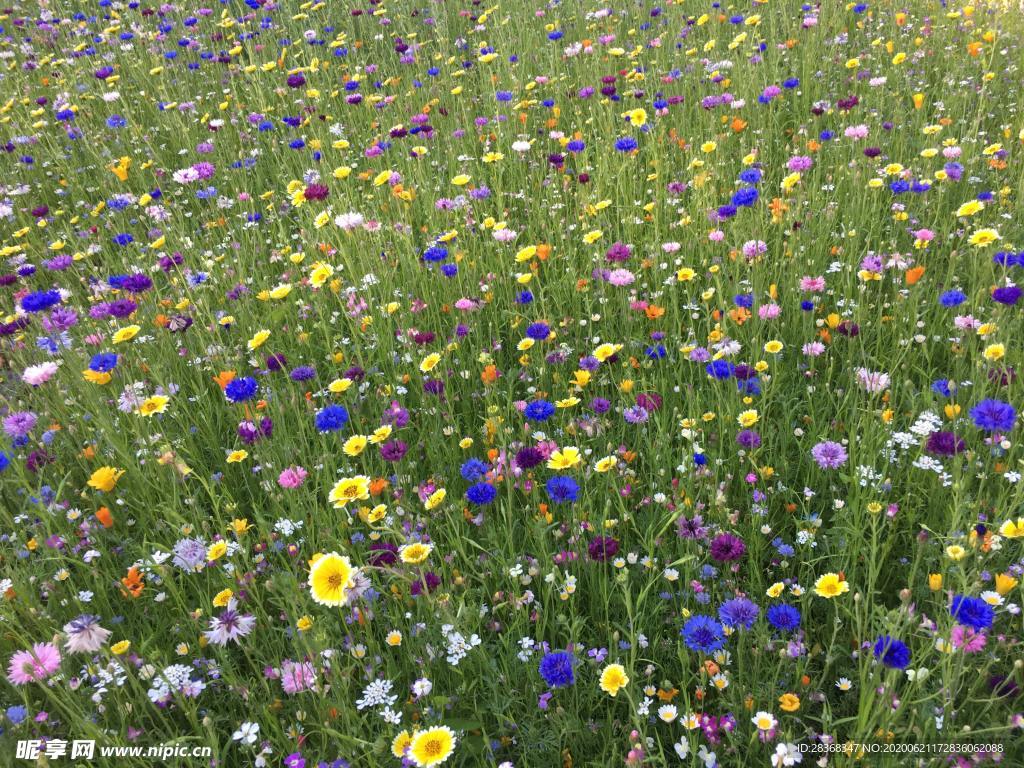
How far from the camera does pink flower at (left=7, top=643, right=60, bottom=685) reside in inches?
61.6

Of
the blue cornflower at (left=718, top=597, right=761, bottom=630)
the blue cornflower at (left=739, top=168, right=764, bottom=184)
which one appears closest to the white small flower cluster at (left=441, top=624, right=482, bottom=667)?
the blue cornflower at (left=718, top=597, right=761, bottom=630)

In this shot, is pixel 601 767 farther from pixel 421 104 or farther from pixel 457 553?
pixel 421 104

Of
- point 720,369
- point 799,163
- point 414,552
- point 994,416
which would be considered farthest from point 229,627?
point 799,163

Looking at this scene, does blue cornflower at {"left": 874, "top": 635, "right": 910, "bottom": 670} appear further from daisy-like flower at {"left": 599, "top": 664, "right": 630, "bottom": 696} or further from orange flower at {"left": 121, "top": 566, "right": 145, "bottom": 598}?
orange flower at {"left": 121, "top": 566, "right": 145, "bottom": 598}

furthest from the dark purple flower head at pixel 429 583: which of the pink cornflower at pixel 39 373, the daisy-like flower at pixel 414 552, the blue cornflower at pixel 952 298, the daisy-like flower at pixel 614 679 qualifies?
the blue cornflower at pixel 952 298

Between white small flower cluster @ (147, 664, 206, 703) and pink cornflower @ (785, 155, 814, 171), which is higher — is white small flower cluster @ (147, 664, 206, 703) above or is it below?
below

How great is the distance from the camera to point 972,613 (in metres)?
1.29

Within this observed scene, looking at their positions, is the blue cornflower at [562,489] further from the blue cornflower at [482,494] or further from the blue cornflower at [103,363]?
the blue cornflower at [103,363]

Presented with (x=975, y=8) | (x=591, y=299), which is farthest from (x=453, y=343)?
(x=975, y=8)

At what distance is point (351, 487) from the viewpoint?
5.56 ft

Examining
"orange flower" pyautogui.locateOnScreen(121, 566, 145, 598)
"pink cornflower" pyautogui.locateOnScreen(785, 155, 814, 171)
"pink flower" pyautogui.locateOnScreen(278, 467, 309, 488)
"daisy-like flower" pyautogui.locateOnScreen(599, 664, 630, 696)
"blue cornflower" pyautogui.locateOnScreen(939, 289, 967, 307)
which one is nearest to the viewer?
"daisy-like flower" pyautogui.locateOnScreen(599, 664, 630, 696)

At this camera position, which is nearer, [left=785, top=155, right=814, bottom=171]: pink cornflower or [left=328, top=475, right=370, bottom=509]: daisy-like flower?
[left=328, top=475, right=370, bottom=509]: daisy-like flower

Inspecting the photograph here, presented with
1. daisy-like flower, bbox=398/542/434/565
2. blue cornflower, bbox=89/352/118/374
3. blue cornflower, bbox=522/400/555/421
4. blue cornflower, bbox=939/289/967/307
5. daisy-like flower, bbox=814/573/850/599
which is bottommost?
daisy-like flower, bbox=814/573/850/599

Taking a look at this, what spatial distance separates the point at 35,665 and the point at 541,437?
4.81 feet
